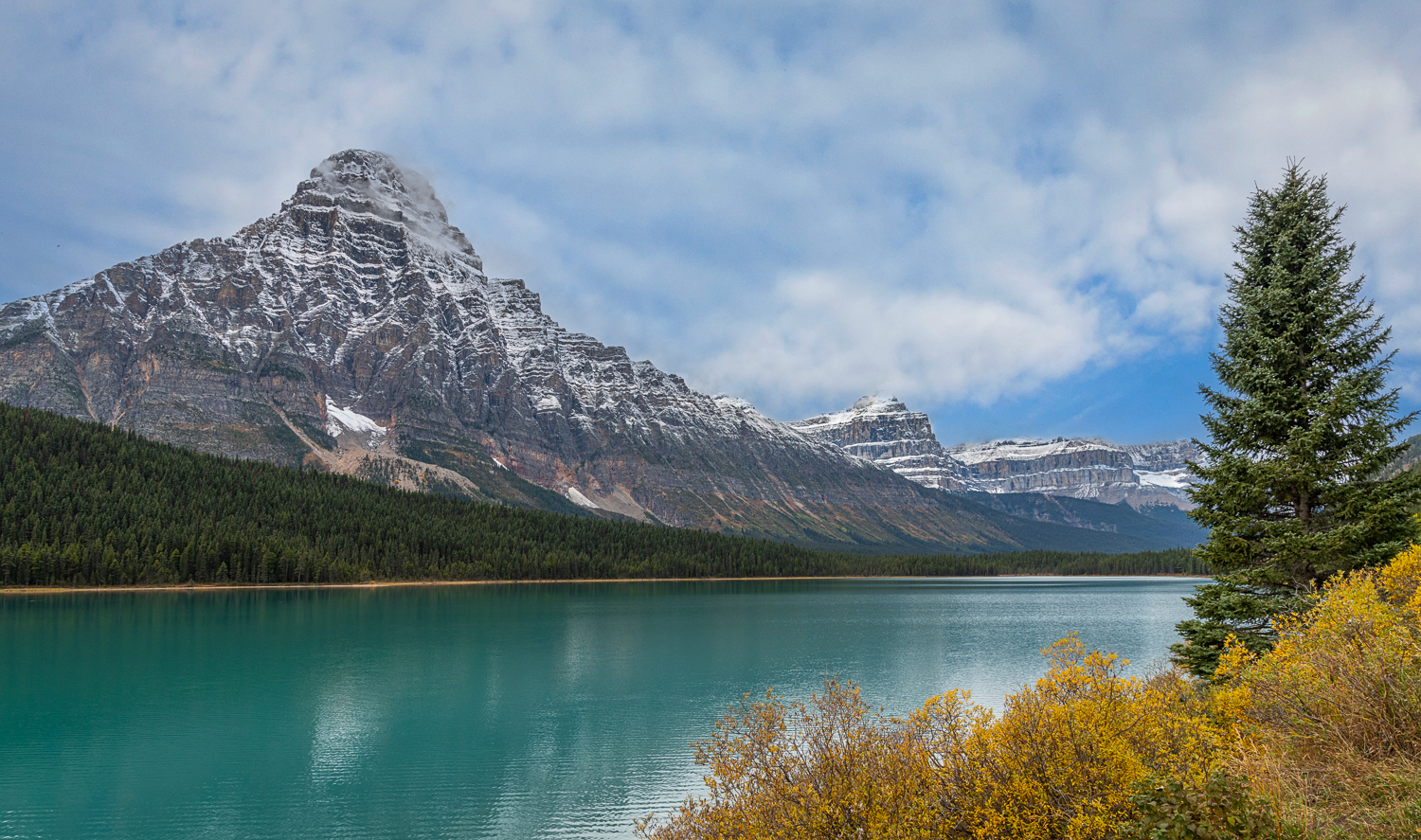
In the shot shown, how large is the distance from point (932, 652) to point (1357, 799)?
56.4 meters

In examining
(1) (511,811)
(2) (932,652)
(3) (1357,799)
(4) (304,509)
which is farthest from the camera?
(4) (304,509)

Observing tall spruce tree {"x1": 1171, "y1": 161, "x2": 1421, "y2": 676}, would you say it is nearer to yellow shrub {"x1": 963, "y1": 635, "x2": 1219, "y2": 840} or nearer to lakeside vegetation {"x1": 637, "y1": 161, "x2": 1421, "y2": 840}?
lakeside vegetation {"x1": 637, "y1": 161, "x2": 1421, "y2": 840}

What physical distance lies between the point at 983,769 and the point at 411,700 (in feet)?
138

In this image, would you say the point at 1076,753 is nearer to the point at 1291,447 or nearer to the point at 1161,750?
the point at 1161,750

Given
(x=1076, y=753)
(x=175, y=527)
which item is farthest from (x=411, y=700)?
(x=175, y=527)

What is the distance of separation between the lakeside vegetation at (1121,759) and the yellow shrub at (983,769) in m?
0.03

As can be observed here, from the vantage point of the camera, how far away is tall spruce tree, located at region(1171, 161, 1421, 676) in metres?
22.8

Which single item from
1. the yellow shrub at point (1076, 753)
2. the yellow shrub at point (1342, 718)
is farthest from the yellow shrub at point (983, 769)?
the yellow shrub at point (1342, 718)

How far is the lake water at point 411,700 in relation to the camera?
2773 cm

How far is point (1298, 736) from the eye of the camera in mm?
12344

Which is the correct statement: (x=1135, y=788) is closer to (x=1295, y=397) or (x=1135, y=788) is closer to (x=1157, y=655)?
(x=1295, y=397)

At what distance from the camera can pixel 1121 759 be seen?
38.4 feet

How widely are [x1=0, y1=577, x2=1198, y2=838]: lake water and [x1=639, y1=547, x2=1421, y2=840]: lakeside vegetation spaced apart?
1400 centimetres

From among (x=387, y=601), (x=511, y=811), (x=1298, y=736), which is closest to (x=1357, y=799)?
(x=1298, y=736)
